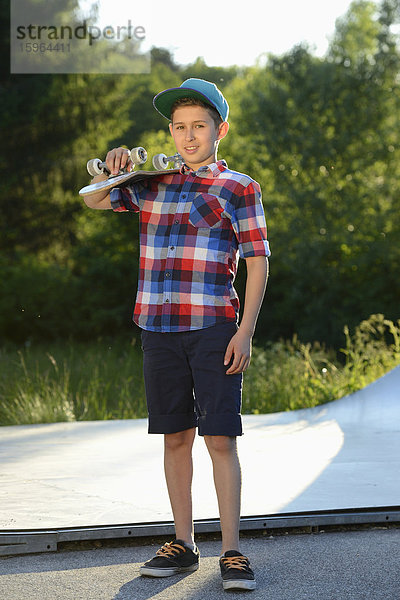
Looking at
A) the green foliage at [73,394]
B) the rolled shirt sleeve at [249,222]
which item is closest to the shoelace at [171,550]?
the rolled shirt sleeve at [249,222]

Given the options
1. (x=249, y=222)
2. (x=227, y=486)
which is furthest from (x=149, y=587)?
(x=249, y=222)

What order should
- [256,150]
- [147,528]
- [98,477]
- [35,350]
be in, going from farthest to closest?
1. [256,150]
2. [35,350]
3. [98,477]
4. [147,528]

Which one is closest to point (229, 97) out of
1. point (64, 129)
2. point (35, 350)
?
point (64, 129)

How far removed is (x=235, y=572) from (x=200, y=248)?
0.96 meters

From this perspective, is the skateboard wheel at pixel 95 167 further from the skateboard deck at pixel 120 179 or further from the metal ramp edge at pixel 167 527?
the metal ramp edge at pixel 167 527

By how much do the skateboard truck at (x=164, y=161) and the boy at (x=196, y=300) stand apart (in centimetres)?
4

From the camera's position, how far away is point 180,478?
8.68 feet

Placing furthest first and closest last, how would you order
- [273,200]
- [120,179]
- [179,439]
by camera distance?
[273,200], [179,439], [120,179]

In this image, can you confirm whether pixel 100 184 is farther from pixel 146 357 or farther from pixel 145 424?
pixel 145 424

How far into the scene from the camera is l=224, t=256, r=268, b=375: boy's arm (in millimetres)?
2453

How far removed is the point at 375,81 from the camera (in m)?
17.2

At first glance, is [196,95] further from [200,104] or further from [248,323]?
[248,323]

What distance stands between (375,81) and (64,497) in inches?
607

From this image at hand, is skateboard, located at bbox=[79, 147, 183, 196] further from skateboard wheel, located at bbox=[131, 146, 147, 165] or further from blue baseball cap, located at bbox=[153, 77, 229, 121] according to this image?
blue baseball cap, located at bbox=[153, 77, 229, 121]
